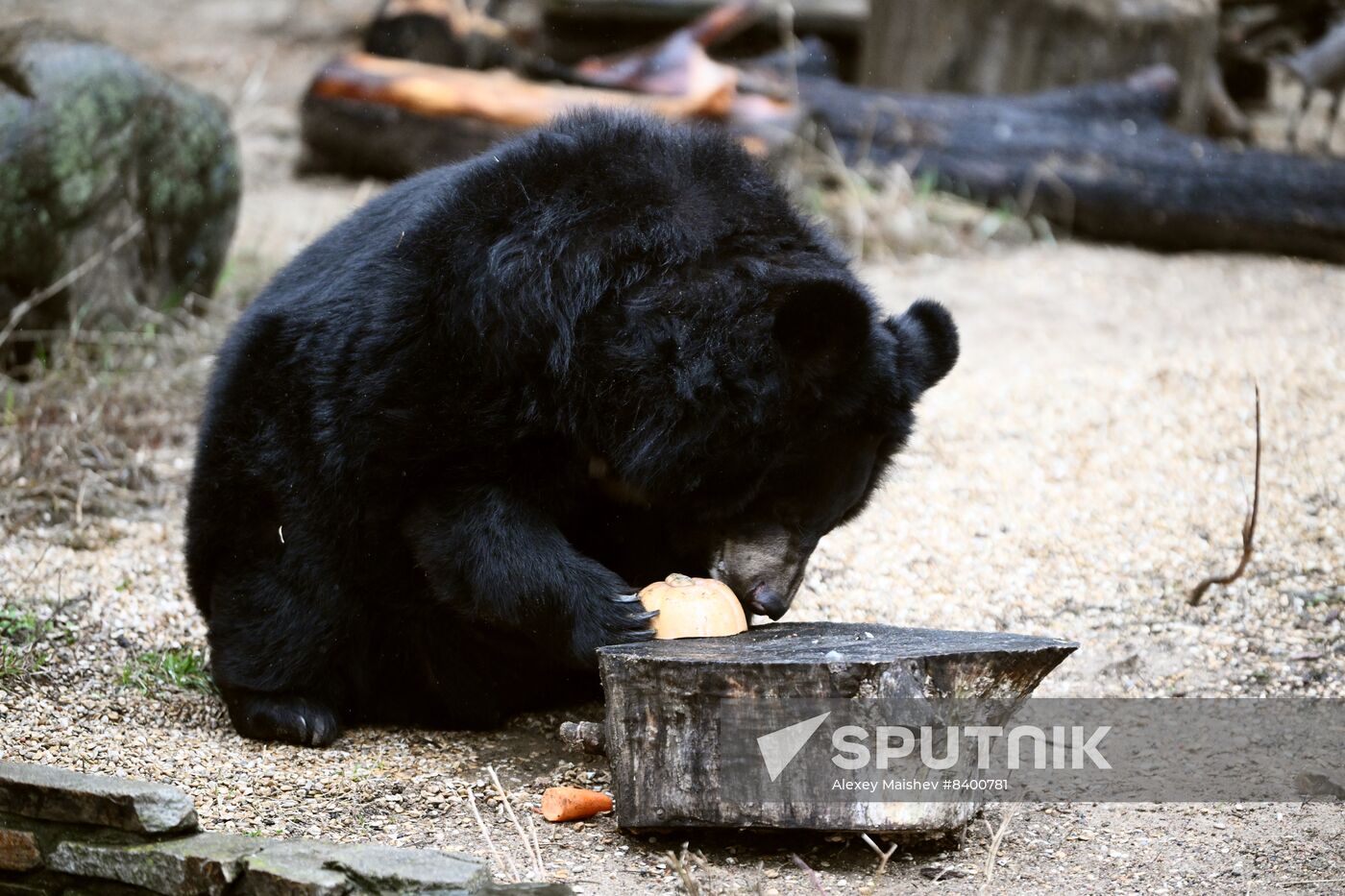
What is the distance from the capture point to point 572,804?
295cm

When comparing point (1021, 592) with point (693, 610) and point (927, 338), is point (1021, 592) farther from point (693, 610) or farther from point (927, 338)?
point (693, 610)

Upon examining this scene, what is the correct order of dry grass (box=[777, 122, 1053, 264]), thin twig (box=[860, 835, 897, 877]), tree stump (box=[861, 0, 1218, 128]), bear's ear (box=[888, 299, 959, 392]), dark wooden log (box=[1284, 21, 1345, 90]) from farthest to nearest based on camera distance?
tree stump (box=[861, 0, 1218, 128]), dark wooden log (box=[1284, 21, 1345, 90]), dry grass (box=[777, 122, 1053, 264]), bear's ear (box=[888, 299, 959, 392]), thin twig (box=[860, 835, 897, 877])

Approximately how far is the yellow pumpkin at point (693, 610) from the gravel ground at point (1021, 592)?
0.41 metres

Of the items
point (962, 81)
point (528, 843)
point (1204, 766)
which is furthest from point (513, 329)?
point (962, 81)

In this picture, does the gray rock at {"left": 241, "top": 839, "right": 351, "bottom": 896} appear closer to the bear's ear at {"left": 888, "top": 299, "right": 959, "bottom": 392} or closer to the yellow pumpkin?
the yellow pumpkin

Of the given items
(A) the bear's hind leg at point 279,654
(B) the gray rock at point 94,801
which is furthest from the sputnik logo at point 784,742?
(A) the bear's hind leg at point 279,654

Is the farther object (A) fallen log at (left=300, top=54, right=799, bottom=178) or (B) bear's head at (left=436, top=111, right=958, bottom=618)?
(A) fallen log at (left=300, top=54, right=799, bottom=178)

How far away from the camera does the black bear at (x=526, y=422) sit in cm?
305

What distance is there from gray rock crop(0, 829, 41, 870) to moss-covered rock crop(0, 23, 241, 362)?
339cm

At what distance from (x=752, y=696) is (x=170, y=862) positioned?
3.34 ft

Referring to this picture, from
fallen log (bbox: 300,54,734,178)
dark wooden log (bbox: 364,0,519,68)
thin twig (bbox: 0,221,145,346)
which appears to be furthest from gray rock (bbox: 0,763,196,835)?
dark wooden log (bbox: 364,0,519,68)

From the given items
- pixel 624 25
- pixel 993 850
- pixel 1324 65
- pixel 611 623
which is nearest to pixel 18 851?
pixel 611 623

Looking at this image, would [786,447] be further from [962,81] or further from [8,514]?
[962,81]

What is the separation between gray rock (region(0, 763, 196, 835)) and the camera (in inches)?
97.7
